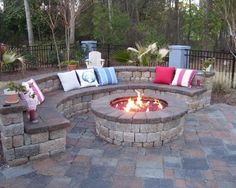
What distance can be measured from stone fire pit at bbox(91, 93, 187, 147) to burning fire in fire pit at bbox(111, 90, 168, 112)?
26cm

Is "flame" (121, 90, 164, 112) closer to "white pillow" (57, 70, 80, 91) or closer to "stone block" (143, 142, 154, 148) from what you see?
"stone block" (143, 142, 154, 148)

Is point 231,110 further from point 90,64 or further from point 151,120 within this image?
point 90,64

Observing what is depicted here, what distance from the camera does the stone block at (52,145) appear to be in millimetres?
3801

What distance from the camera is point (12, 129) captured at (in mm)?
3559

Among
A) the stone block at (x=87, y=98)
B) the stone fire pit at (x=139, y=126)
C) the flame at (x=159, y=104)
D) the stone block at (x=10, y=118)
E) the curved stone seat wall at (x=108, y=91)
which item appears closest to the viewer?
the stone block at (x=10, y=118)

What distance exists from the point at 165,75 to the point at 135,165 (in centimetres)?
309

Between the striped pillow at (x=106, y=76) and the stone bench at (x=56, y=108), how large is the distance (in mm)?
180

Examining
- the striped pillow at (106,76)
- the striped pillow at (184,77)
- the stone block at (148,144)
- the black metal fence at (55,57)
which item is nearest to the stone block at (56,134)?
the stone block at (148,144)

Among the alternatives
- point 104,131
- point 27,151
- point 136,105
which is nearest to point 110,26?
point 136,105

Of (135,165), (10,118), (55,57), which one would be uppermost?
(55,57)

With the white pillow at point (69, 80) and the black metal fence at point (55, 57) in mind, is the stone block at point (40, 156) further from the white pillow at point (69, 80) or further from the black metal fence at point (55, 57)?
the black metal fence at point (55, 57)

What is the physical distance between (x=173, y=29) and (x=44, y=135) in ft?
36.5

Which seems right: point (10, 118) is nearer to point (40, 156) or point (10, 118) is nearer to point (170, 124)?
point (40, 156)

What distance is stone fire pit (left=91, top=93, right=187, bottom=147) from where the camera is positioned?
13.6 ft
